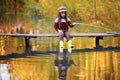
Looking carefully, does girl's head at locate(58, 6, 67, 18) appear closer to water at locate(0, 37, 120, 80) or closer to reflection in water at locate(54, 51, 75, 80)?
water at locate(0, 37, 120, 80)

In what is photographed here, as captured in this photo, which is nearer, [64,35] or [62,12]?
[62,12]

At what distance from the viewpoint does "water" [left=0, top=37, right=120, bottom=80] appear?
6.53 metres

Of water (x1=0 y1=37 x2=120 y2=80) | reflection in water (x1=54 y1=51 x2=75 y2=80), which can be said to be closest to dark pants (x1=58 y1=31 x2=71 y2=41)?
water (x1=0 y1=37 x2=120 y2=80)

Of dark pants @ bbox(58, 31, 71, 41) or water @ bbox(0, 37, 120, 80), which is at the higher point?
dark pants @ bbox(58, 31, 71, 41)

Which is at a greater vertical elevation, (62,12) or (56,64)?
(62,12)

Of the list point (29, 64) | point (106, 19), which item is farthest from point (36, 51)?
point (106, 19)

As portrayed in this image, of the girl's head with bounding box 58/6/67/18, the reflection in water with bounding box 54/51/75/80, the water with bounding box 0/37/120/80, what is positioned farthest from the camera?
the girl's head with bounding box 58/6/67/18

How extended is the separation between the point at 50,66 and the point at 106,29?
41.9 ft

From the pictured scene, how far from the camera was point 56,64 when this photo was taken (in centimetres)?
778

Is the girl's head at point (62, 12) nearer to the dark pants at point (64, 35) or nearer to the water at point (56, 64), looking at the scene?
the dark pants at point (64, 35)

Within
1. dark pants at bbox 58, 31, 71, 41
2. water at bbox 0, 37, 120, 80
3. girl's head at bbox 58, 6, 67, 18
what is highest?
girl's head at bbox 58, 6, 67, 18

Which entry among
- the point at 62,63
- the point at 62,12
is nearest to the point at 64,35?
the point at 62,12

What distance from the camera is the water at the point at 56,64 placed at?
21.4ft

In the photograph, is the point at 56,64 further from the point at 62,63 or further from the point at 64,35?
the point at 64,35
